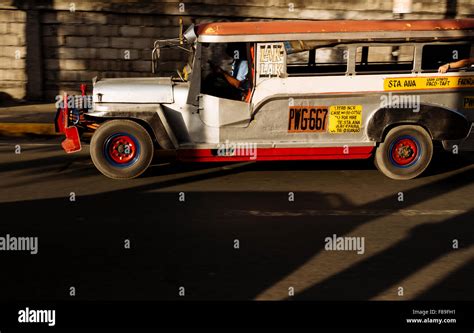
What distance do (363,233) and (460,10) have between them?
10663mm

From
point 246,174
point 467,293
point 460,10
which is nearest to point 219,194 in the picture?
point 246,174

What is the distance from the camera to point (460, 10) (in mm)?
14977

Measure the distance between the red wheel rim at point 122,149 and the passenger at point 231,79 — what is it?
4.09 ft

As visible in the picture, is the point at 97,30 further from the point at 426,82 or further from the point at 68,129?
the point at 426,82


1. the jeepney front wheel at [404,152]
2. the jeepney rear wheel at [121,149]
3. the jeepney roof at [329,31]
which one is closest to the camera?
the jeepney roof at [329,31]

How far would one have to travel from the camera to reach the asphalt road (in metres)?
5.05

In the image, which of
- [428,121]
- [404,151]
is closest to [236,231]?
[404,151]

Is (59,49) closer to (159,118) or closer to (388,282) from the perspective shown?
(159,118)

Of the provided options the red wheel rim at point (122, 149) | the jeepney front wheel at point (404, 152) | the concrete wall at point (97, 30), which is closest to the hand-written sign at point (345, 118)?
the jeepney front wheel at point (404, 152)

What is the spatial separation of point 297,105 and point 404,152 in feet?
5.39

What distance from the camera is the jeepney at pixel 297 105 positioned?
797 centimetres

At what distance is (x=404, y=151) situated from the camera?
8406mm

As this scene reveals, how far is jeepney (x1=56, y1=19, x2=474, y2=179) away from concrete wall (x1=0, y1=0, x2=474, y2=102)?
643 cm

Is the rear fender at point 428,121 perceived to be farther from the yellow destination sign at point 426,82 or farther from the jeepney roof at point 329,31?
the jeepney roof at point 329,31
